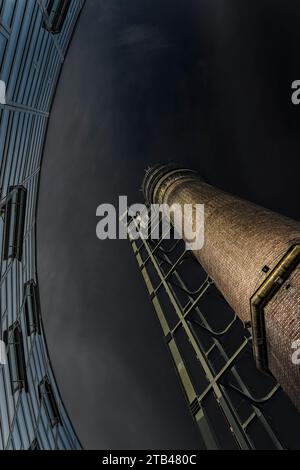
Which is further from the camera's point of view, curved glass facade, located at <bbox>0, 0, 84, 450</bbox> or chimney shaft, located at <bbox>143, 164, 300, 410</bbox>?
curved glass facade, located at <bbox>0, 0, 84, 450</bbox>

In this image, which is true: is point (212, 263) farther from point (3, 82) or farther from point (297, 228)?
point (3, 82)

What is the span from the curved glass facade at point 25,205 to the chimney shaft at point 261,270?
7994 millimetres

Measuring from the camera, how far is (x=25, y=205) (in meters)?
14.6

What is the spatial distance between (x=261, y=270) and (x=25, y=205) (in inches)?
448

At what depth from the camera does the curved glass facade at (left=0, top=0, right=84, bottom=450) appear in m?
11.6

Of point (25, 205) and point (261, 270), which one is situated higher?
point (25, 205)

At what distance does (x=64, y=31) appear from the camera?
15688 mm

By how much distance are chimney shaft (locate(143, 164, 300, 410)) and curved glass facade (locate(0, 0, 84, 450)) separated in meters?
7.99

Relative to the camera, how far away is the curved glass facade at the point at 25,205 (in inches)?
457

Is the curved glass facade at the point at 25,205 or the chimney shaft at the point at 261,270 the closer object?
the chimney shaft at the point at 261,270

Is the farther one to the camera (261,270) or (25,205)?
(25,205)

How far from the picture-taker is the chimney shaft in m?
5.87

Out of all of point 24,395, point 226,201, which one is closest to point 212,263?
point 226,201
